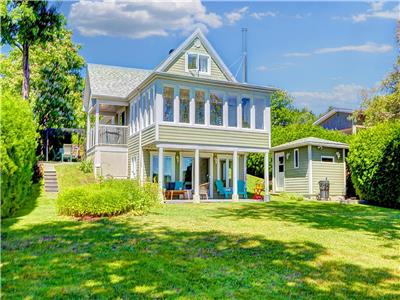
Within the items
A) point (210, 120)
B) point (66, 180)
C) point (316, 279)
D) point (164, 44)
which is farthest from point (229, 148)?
point (316, 279)

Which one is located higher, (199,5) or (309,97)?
(309,97)

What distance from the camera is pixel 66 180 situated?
17.7m

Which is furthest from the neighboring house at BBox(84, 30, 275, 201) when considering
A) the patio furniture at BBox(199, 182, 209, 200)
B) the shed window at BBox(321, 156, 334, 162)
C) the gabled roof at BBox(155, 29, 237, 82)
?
the shed window at BBox(321, 156, 334, 162)

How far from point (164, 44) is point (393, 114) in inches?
611

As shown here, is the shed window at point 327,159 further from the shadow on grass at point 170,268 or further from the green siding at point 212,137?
the shadow on grass at point 170,268

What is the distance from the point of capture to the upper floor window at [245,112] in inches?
745

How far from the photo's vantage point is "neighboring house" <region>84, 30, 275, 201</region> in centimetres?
1709

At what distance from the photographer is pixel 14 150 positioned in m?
9.63

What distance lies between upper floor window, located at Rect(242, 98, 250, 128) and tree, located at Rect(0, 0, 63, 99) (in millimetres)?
10128

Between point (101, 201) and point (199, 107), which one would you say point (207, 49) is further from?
point (101, 201)

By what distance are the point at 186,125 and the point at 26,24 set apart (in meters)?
9.15

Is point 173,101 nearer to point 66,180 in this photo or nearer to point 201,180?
point 201,180

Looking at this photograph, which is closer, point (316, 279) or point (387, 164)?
point (316, 279)

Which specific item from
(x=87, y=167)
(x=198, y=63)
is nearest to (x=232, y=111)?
(x=198, y=63)
